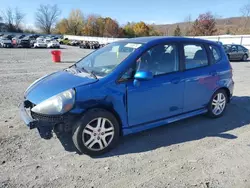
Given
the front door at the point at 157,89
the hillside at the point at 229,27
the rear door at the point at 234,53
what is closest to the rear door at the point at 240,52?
the rear door at the point at 234,53

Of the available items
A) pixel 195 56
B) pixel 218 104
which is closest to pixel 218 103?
pixel 218 104

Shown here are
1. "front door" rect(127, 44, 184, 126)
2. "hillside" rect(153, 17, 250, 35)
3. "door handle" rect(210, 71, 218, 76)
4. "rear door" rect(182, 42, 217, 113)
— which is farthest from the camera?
"hillside" rect(153, 17, 250, 35)

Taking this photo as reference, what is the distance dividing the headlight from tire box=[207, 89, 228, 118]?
2957mm

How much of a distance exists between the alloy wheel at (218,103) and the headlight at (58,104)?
3083 millimetres

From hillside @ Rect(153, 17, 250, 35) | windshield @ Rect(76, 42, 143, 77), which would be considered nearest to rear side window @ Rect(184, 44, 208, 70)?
windshield @ Rect(76, 42, 143, 77)

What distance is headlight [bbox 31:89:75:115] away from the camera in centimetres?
299

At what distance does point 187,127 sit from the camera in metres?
4.30

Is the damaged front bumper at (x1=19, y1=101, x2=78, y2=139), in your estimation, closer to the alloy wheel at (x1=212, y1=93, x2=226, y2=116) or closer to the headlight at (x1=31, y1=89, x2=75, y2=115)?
the headlight at (x1=31, y1=89, x2=75, y2=115)

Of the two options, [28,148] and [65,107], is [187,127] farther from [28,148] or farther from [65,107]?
[28,148]

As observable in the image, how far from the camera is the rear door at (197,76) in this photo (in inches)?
161

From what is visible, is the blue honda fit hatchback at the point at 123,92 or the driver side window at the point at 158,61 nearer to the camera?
the blue honda fit hatchback at the point at 123,92

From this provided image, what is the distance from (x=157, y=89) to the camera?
11.9 ft

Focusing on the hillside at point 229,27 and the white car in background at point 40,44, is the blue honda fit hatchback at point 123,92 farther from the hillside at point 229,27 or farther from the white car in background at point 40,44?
the hillside at point 229,27

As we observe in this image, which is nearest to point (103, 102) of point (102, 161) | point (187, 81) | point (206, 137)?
point (102, 161)
